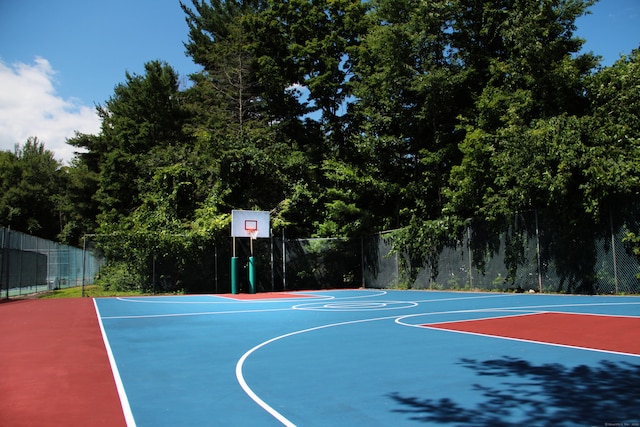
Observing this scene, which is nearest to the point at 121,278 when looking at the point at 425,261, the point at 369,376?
Answer: the point at 425,261

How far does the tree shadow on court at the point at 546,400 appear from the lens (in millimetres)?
3824

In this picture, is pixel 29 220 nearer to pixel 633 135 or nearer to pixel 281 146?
pixel 281 146

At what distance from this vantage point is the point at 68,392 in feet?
16.7

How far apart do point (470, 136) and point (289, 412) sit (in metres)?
18.6

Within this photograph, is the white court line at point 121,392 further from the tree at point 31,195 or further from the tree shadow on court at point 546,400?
the tree at point 31,195

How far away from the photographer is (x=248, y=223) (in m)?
23.6

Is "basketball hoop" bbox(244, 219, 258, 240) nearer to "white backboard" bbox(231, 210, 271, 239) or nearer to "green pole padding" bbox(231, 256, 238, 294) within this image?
"white backboard" bbox(231, 210, 271, 239)

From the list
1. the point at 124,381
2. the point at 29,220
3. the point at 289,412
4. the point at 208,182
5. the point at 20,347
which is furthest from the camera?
the point at 29,220

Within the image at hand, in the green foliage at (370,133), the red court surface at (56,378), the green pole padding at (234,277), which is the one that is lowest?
the red court surface at (56,378)

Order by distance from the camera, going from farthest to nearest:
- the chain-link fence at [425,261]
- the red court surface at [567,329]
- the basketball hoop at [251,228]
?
the basketball hoop at [251,228] → the chain-link fence at [425,261] → the red court surface at [567,329]

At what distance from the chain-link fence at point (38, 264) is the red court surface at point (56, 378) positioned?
969cm

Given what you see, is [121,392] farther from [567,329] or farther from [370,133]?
[370,133]

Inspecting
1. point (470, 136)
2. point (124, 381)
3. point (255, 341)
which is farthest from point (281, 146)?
point (124, 381)

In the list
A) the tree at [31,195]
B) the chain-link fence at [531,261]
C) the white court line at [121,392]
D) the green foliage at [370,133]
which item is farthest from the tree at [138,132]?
the white court line at [121,392]
